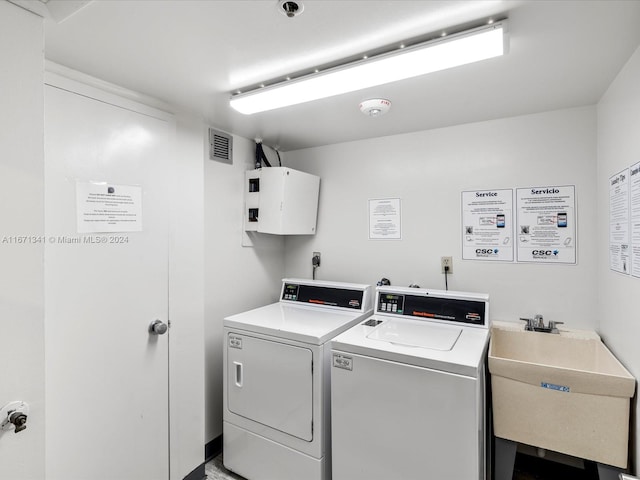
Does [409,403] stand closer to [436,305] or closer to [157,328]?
[436,305]

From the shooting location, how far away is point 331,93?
163cm

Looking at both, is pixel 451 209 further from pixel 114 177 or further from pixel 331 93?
pixel 114 177

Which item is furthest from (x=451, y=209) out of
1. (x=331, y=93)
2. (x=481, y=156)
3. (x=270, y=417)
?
(x=270, y=417)

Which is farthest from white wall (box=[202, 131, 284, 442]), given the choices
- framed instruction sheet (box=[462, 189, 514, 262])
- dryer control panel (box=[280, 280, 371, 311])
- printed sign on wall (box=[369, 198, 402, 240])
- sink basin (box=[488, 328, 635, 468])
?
sink basin (box=[488, 328, 635, 468])

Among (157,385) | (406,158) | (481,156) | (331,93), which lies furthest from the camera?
(406,158)

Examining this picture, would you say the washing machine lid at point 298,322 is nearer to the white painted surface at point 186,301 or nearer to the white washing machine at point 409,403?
the white washing machine at point 409,403

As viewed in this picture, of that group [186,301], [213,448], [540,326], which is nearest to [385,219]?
[540,326]

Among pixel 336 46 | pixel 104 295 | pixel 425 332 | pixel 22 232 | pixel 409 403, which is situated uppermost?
pixel 336 46

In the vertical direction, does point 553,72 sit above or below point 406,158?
above

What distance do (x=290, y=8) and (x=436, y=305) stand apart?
1755mm

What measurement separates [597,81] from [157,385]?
2.83 metres

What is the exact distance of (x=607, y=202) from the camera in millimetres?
1731

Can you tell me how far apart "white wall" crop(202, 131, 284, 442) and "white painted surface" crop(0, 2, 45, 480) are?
1.20 metres

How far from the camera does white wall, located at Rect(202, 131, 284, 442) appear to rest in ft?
7.52
